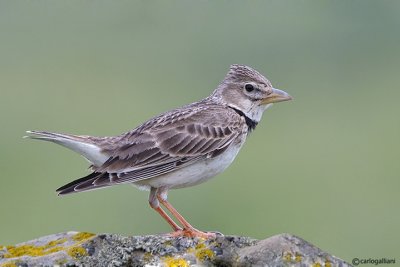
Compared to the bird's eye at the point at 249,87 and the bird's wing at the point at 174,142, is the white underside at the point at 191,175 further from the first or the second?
the bird's eye at the point at 249,87

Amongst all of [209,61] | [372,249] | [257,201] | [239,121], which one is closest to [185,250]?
[239,121]

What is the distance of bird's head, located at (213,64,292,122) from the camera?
12703mm

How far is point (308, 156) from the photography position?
77.8 ft

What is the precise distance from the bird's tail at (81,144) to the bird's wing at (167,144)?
0.10 meters

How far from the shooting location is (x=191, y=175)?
38.5 feet

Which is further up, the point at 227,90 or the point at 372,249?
the point at 227,90

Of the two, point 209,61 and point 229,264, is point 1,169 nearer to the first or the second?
point 209,61

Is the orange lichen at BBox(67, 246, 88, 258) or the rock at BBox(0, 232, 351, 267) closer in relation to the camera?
the rock at BBox(0, 232, 351, 267)

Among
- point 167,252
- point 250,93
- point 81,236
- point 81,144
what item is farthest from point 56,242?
point 250,93

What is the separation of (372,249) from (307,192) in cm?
390

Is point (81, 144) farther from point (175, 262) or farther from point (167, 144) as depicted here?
point (175, 262)

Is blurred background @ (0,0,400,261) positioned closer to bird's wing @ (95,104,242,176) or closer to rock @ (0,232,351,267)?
bird's wing @ (95,104,242,176)

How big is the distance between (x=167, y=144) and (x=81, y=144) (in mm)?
868

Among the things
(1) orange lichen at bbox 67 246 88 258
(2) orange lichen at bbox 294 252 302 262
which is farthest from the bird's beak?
(1) orange lichen at bbox 67 246 88 258
